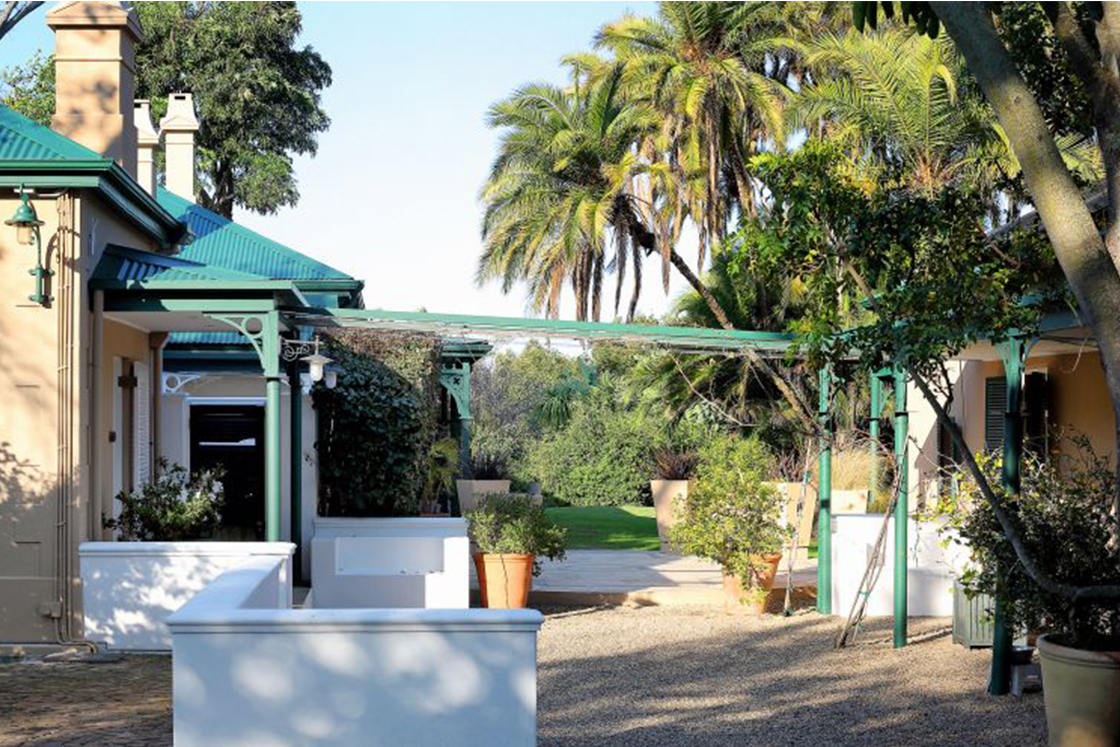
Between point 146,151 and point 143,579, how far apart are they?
9.68 m

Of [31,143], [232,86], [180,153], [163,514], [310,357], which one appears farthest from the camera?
[232,86]

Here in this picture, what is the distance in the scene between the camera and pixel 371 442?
1677cm

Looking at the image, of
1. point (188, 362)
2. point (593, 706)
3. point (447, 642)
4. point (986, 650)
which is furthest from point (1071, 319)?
point (188, 362)

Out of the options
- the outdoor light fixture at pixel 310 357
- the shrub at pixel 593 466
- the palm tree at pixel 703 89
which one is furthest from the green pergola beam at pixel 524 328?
the shrub at pixel 593 466

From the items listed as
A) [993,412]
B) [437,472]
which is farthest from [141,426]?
[993,412]

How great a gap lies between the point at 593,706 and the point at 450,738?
3355mm

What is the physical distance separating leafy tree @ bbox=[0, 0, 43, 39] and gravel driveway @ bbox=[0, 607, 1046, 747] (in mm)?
9046

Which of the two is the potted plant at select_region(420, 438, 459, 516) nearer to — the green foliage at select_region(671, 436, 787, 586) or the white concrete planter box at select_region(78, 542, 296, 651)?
the green foliage at select_region(671, 436, 787, 586)

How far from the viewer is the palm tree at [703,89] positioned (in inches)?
1033

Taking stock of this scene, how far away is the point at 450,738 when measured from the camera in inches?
272

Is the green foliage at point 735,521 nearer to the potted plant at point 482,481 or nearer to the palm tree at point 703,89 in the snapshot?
the palm tree at point 703,89

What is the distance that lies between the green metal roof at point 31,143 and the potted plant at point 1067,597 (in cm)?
760

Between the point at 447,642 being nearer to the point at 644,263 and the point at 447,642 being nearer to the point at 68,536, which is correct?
the point at 68,536

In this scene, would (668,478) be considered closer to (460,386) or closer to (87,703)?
(460,386)
